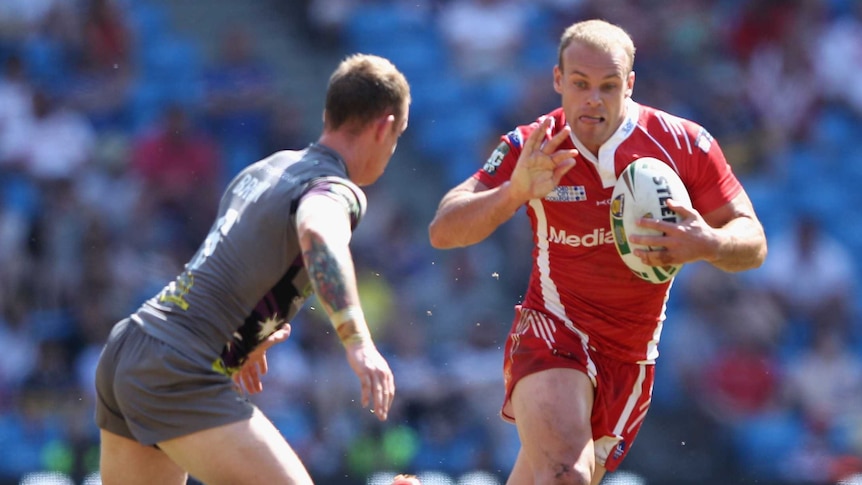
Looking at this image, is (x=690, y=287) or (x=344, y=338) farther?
(x=690, y=287)

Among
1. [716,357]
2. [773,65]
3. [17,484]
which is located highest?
[773,65]

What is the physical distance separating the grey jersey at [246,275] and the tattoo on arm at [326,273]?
0.88 feet

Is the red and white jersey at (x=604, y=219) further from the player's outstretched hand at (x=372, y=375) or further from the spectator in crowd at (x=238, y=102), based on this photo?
the spectator in crowd at (x=238, y=102)

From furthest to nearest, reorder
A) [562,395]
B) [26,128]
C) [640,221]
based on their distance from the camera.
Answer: [26,128] < [562,395] < [640,221]

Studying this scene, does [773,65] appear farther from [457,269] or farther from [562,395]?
[562,395]

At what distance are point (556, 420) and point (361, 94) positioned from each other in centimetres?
158

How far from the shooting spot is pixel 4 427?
32.6 ft

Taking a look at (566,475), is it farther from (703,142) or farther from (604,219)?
(703,142)

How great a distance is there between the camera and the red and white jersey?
17.3 ft

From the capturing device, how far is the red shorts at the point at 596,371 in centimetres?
530

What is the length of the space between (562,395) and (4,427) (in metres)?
6.34

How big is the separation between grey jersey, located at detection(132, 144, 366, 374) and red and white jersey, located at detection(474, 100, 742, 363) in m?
1.22

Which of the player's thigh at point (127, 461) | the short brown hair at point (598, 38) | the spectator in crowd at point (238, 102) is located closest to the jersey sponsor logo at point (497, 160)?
the short brown hair at point (598, 38)

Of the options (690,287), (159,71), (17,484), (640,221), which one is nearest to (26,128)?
(159,71)
